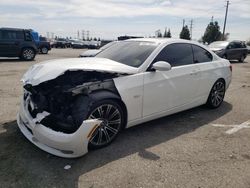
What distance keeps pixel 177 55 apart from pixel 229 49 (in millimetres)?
14863

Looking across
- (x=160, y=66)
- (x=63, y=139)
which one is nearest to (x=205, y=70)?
(x=160, y=66)

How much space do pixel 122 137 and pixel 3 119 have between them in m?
2.30

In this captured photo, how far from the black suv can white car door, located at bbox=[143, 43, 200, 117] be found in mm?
12849

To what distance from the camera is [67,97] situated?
3512 mm

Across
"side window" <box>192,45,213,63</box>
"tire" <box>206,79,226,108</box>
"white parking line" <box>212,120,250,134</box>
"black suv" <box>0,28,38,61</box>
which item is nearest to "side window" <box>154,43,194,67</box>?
"side window" <box>192,45,213,63</box>

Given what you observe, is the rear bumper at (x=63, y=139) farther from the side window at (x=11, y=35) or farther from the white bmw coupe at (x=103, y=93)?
the side window at (x=11, y=35)

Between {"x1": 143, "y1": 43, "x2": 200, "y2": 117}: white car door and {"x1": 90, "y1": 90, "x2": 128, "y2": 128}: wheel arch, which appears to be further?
{"x1": 143, "y1": 43, "x2": 200, "y2": 117}: white car door

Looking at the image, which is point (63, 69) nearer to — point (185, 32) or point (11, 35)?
point (11, 35)

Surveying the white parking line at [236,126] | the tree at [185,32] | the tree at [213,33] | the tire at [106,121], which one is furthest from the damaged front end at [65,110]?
the tree at [185,32]

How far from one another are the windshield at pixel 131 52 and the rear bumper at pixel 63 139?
1.42 meters

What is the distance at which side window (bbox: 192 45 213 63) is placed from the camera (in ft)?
18.0

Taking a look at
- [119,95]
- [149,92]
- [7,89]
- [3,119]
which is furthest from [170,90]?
[7,89]

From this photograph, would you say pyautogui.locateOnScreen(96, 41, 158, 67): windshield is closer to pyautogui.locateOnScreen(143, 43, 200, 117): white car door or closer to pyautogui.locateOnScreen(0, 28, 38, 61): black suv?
pyautogui.locateOnScreen(143, 43, 200, 117): white car door

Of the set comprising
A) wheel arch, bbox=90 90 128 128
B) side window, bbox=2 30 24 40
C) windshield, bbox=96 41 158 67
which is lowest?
wheel arch, bbox=90 90 128 128
